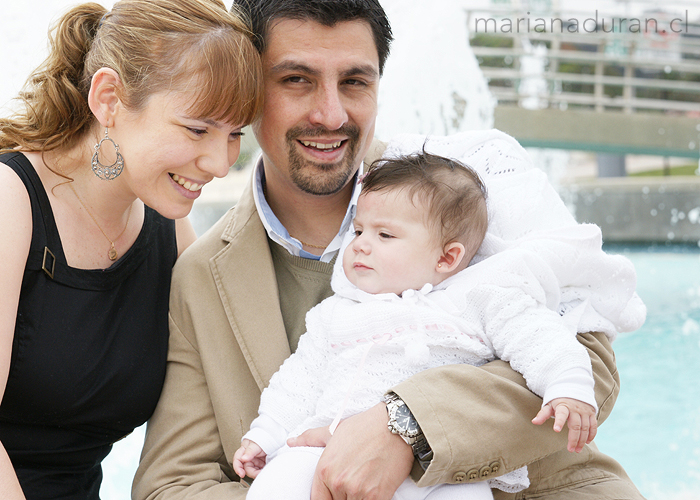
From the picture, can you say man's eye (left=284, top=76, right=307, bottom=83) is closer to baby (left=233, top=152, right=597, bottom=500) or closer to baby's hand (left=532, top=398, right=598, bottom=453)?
baby (left=233, top=152, right=597, bottom=500)

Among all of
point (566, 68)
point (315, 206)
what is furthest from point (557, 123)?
point (315, 206)

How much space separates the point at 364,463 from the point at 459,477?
0.73ft

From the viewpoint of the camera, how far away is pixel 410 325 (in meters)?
1.76

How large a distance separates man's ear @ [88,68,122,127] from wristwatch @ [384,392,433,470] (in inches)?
42.5

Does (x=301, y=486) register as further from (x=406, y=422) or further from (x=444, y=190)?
(x=444, y=190)

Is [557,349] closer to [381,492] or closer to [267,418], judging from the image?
[381,492]

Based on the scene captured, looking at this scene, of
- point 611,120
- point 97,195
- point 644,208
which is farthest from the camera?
point 611,120

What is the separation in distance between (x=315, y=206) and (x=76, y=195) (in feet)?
2.55

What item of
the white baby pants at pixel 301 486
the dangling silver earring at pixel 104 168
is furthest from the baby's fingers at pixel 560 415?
the dangling silver earring at pixel 104 168

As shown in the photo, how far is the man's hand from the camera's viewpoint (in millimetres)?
1570

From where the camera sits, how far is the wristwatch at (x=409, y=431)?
63.6 inches

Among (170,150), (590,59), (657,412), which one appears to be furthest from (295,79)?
(590,59)

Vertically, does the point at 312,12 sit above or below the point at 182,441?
above

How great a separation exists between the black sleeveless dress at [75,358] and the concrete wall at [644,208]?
992 cm
